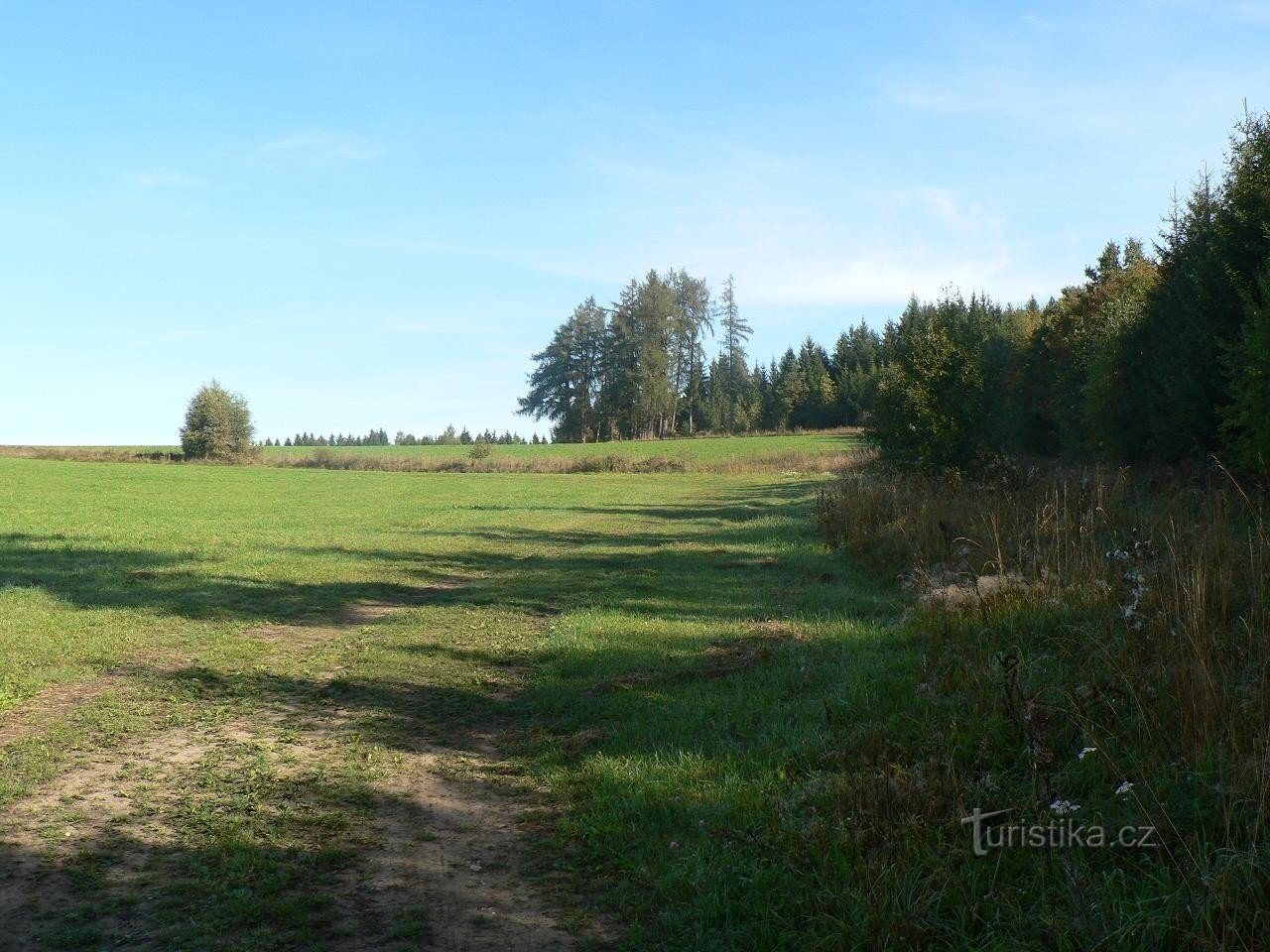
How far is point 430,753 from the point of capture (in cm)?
567

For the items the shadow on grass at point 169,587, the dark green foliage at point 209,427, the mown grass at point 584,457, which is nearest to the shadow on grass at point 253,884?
the shadow on grass at point 169,587

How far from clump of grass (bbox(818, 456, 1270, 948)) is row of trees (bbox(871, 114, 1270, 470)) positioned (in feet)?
26.8

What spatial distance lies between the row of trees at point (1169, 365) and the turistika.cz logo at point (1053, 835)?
37.7 ft

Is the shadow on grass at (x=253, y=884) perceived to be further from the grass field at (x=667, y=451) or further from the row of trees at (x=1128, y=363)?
the grass field at (x=667, y=451)

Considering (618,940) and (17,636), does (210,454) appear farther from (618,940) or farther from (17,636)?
(618,940)

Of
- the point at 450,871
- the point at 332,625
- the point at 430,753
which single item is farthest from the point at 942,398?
the point at 450,871

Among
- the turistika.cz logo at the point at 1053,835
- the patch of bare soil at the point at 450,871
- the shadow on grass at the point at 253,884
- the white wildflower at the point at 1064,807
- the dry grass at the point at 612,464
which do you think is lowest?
the patch of bare soil at the point at 450,871

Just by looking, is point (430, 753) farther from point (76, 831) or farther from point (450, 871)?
point (76, 831)

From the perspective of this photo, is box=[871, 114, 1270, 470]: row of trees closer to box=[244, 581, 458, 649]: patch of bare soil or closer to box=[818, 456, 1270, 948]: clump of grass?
box=[818, 456, 1270, 948]: clump of grass

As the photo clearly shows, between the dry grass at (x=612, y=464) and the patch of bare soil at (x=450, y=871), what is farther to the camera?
the dry grass at (x=612, y=464)

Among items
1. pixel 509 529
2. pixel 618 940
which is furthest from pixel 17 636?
pixel 509 529

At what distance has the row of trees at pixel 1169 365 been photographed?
15.1 metres

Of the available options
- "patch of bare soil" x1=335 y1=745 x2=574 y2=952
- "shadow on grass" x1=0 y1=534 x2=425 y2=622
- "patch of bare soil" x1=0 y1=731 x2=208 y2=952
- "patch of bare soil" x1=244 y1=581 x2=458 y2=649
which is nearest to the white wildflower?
"patch of bare soil" x1=335 y1=745 x2=574 y2=952

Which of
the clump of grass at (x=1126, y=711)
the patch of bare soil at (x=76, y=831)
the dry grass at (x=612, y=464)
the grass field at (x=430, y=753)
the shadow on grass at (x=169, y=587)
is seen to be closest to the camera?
the clump of grass at (x=1126, y=711)
